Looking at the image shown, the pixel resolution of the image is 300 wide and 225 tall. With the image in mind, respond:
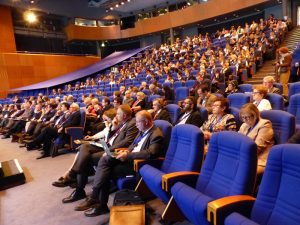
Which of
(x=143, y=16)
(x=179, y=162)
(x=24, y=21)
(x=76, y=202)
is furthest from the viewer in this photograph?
(x=143, y=16)

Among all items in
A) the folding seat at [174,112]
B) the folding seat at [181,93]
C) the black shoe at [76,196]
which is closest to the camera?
the black shoe at [76,196]

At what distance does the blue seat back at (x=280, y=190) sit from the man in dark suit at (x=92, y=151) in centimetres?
142

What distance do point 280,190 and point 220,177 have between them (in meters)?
0.38

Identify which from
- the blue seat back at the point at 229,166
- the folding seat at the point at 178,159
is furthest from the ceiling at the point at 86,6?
the blue seat back at the point at 229,166

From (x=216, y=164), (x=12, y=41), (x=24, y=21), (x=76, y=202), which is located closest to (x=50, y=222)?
(x=76, y=202)

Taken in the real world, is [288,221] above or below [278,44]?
below

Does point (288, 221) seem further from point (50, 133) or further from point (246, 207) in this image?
point (50, 133)

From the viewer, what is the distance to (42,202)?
2502 millimetres

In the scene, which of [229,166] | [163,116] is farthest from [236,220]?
[163,116]

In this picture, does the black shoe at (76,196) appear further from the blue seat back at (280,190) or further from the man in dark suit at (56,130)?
the man in dark suit at (56,130)

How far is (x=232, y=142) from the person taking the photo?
4.87ft

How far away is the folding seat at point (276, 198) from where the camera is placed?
1130mm

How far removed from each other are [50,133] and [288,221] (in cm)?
371

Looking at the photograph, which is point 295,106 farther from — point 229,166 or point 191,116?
point 229,166
